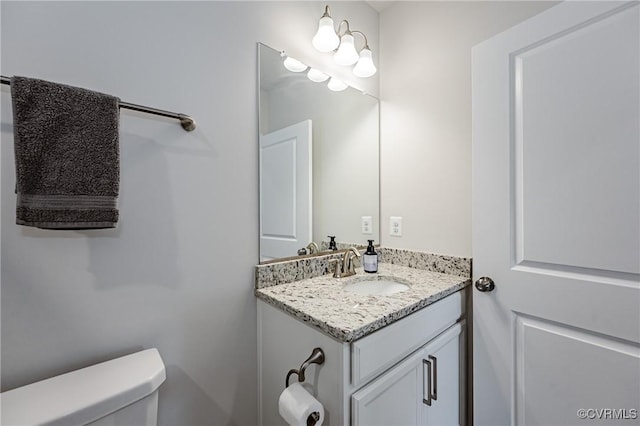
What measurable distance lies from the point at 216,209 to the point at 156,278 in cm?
30

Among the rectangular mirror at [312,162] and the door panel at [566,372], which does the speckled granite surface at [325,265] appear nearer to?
the rectangular mirror at [312,162]

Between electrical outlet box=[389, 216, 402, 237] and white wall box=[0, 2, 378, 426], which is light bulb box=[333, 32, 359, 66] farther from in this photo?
electrical outlet box=[389, 216, 402, 237]

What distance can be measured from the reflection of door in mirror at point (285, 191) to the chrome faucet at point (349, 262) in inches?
8.0

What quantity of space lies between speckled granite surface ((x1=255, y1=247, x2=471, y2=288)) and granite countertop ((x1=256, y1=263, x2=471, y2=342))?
0.03 m

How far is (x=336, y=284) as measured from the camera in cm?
122

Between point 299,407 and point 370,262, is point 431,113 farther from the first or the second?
point 299,407

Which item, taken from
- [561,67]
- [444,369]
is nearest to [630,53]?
[561,67]

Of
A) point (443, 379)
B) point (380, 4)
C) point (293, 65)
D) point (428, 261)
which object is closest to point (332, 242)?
point (428, 261)

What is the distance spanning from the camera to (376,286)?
1.37 m

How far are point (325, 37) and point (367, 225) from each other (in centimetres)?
98

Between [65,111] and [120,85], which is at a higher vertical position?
[120,85]

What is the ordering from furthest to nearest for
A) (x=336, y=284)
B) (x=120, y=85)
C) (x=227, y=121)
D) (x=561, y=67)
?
1. (x=336, y=284)
2. (x=227, y=121)
3. (x=561, y=67)
4. (x=120, y=85)

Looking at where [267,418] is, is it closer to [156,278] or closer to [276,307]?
[276,307]

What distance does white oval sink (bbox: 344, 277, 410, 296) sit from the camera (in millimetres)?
1330
